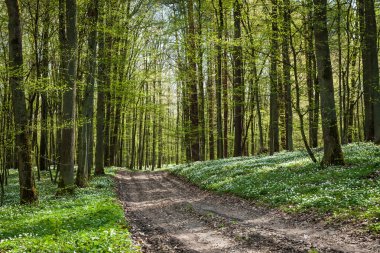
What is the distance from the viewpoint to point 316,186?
572 inches

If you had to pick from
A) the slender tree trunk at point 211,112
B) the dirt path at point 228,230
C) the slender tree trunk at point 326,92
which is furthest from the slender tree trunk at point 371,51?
the slender tree trunk at point 211,112

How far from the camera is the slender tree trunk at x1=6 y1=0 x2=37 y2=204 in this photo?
47.0 ft

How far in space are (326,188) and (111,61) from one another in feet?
61.5

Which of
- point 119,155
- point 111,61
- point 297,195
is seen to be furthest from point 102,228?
point 119,155

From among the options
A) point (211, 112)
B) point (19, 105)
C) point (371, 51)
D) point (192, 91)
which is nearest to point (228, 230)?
point (19, 105)

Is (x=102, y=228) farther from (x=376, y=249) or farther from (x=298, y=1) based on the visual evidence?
(x=298, y=1)

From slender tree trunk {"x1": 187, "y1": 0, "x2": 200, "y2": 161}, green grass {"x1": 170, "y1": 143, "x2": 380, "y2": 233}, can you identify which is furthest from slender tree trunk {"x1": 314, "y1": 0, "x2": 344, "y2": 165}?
slender tree trunk {"x1": 187, "y1": 0, "x2": 200, "y2": 161}

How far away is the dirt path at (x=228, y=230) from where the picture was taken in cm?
860

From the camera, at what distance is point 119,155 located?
51031mm

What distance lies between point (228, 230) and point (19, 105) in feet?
34.1

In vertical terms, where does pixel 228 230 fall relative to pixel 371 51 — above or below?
below

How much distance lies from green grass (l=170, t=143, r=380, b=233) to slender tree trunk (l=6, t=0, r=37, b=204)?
996 cm

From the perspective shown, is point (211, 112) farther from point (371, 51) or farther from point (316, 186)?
point (316, 186)

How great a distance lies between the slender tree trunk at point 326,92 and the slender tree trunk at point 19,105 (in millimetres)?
14269
